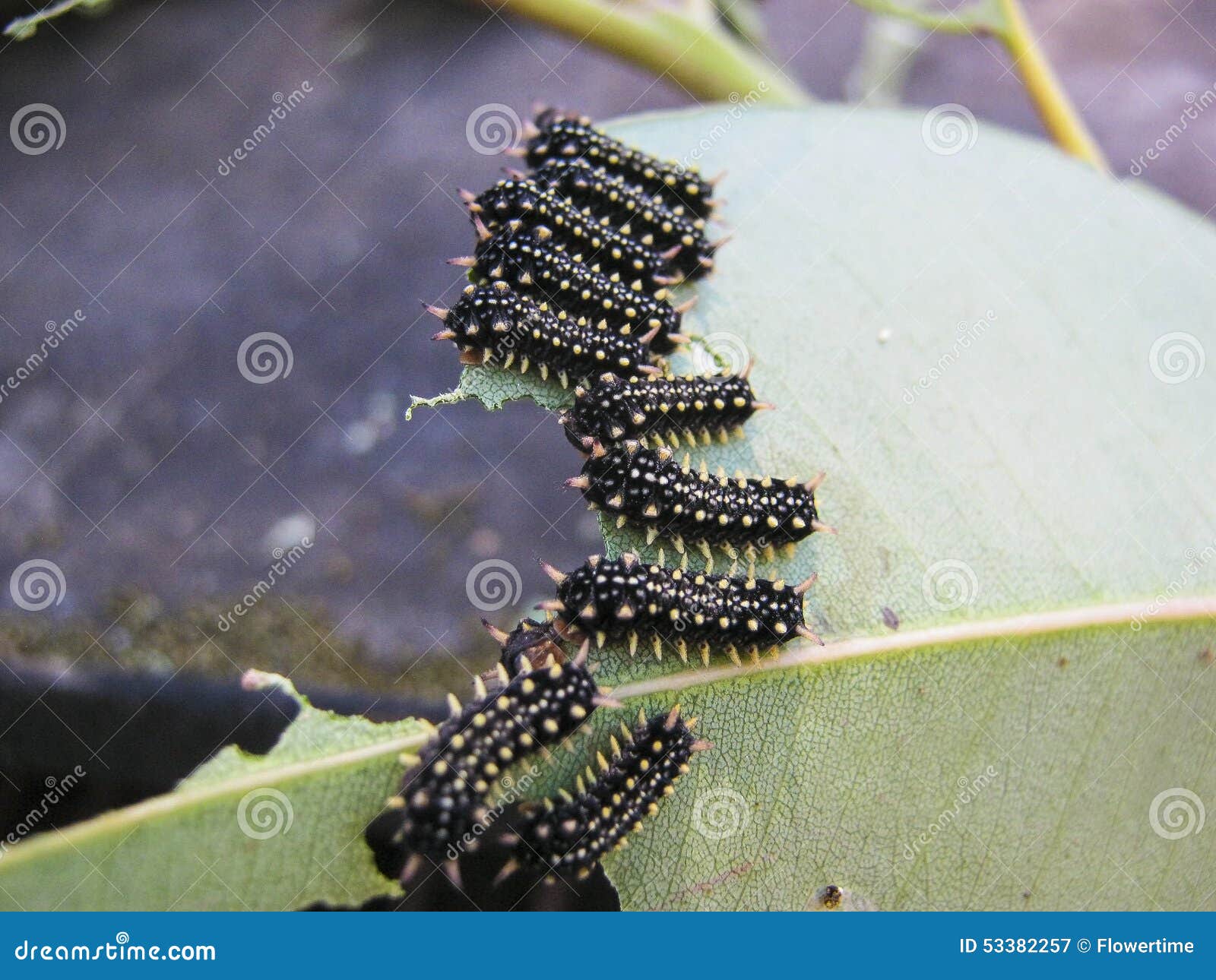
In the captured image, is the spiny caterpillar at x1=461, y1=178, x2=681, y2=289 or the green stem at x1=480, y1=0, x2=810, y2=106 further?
the green stem at x1=480, y1=0, x2=810, y2=106

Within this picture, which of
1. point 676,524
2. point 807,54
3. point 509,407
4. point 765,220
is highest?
point 807,54

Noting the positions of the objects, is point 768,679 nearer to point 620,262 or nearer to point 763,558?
point 763,558

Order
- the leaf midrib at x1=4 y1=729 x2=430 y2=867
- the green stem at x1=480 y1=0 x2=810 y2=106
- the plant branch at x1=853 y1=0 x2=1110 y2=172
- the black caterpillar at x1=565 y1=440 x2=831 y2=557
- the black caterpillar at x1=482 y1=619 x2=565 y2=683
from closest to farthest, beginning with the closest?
the leaf midrib at x1=4 y1=729 x2=430 y2=867, the black caterpillar at x1=482 y1=619 x2=565 y2=683, the black caterpillar at x1=565 y1=440 x2=831 y2=557, the plant branch at x1=853 y1=0 x2=1110 y2=172, the green stem at x1=480 y1=0 x2=810 y2=106

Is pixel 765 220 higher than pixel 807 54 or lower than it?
lower

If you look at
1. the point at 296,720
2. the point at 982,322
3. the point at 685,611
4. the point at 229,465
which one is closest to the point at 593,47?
the point at 982,322

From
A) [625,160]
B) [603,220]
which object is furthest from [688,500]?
[625,160]

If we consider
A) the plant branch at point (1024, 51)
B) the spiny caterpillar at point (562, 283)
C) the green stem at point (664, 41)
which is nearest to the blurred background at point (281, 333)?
the green stem at point (664, 41)

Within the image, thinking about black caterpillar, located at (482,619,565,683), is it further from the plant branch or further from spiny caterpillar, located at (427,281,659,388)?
the plant branch

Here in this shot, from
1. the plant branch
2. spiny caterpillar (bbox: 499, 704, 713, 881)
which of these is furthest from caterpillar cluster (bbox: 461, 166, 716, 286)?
the plant branch
